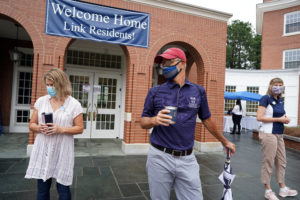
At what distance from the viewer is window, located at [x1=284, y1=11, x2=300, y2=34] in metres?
16.8

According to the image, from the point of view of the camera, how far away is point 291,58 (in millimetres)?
17438

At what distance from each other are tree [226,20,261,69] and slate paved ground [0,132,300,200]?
104ft

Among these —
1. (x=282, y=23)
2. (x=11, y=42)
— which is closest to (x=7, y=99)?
(x=11, y=42)

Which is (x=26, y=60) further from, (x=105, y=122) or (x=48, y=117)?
(x=48, y=117)

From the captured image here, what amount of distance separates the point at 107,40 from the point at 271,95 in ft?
14.4

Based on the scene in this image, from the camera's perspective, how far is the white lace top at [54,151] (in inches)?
87.7

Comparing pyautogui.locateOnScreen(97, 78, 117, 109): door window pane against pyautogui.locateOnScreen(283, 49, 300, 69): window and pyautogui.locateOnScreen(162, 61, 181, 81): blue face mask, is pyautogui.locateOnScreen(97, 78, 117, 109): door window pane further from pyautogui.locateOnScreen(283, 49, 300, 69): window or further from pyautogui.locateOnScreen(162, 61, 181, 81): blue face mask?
pyautogui.locateOnScreen(283, 49, 300, 69): window

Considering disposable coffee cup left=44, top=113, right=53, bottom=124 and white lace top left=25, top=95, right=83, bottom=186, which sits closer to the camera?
disposable coffee cup left=44, top=113, right=53, bottom=124

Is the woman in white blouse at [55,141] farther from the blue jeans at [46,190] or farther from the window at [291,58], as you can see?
the window at [291,58]

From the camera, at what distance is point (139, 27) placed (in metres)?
5.93

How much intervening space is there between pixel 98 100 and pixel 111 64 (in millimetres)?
1632

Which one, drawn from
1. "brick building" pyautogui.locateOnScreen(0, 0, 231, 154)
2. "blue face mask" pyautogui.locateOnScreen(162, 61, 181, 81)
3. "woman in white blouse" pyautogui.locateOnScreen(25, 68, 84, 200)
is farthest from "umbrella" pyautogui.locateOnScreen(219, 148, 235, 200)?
"brick building" pyautogui.locateOnScreen(0, 0, 231, 154)

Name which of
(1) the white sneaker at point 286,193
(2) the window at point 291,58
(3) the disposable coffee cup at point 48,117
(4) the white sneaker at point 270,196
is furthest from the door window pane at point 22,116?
(2) the window at point 291,58

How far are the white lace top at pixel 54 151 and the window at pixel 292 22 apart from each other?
2088 centimetres
